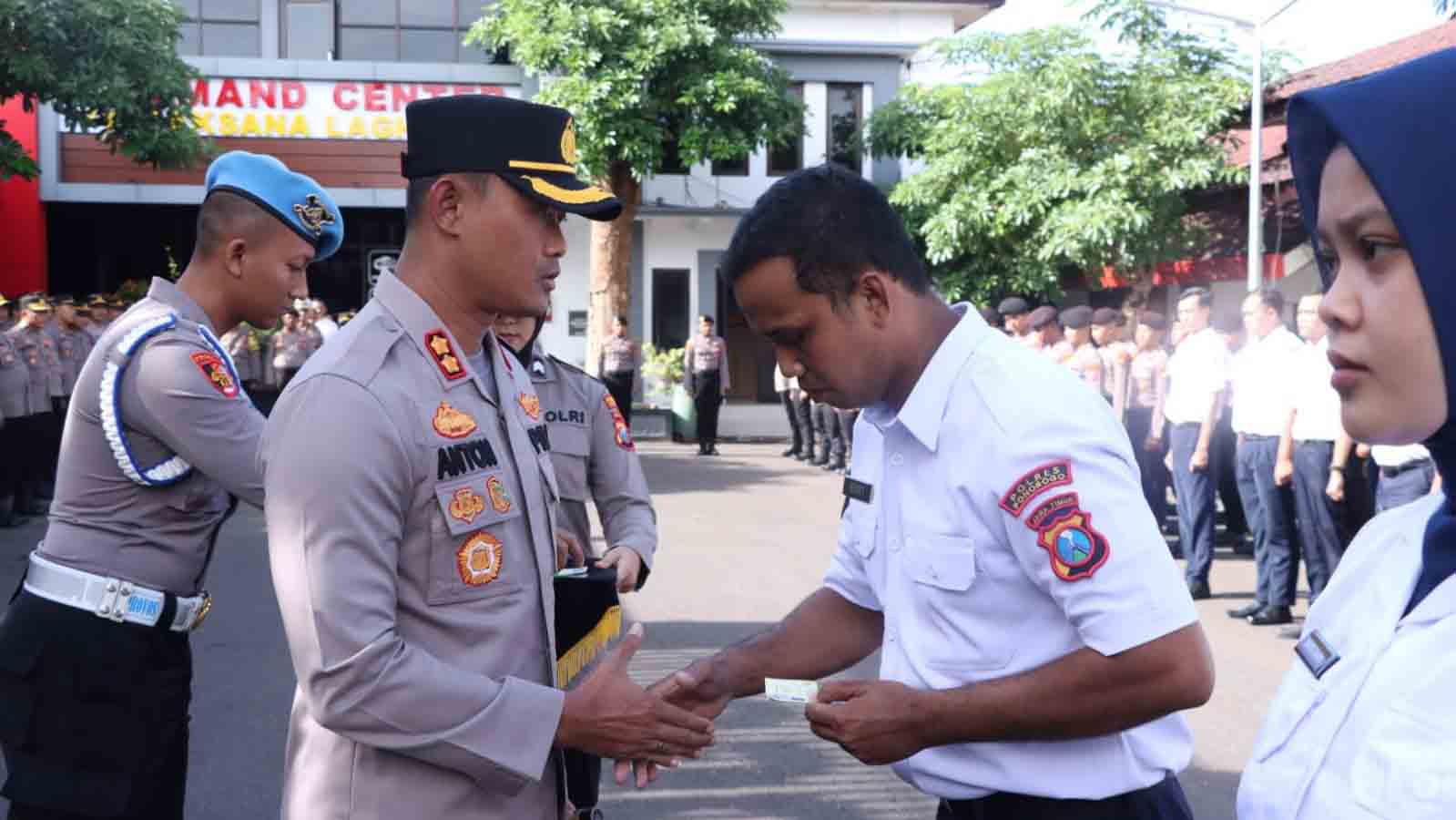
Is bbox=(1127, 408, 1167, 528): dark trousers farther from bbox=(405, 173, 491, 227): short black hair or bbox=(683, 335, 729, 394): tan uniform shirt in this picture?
bbox=(405, 173, 491, 227): short black hair

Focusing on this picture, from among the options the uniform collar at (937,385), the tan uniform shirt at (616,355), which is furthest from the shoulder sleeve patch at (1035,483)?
the tan uniform shirt at (616,355)

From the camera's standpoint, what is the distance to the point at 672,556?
1048cm

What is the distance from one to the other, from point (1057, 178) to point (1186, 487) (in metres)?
12.1

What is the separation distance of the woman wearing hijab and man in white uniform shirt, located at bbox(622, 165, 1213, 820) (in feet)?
1.62

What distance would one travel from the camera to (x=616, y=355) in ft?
65.8

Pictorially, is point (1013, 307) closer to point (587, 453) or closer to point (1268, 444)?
point (1268, 444)

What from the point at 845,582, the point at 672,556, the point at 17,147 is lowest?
the point at 672,556

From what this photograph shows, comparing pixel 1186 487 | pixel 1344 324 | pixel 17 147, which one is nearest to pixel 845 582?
pixel 1344 324

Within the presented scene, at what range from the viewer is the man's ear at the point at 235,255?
132 inches

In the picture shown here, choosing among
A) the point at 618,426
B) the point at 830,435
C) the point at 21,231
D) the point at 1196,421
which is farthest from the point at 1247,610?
the point at 21,231

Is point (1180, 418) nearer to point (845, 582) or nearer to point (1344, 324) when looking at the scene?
point (845, 582)

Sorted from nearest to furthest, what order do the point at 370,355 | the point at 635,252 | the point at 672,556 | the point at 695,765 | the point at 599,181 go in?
1. the point at 370,355
2. the point at 695,765
3. the point at 672,556
4. the point at 599,181
5. the point at 635,252

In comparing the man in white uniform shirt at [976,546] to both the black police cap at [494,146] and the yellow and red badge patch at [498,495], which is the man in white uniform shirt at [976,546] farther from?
the yellow and red badge patch at [498,495]

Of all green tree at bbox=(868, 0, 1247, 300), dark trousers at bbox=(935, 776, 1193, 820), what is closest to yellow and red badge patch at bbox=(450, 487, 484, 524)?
dark trousers at bbox=(935, 776, 1193, 820)
